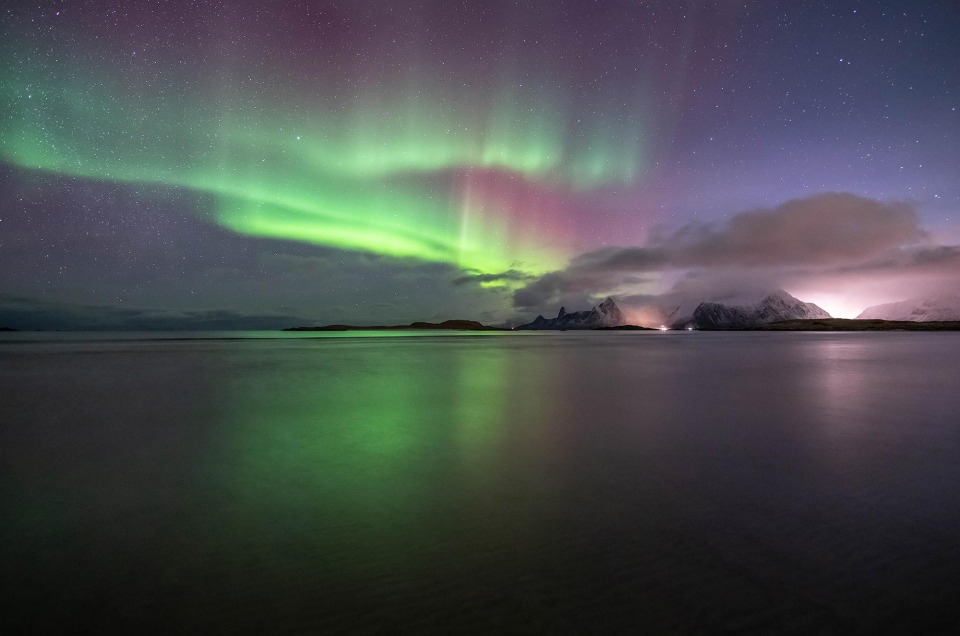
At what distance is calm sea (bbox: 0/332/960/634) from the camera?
12.0 ft

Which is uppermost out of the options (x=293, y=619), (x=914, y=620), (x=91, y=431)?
(x=914, y=620)

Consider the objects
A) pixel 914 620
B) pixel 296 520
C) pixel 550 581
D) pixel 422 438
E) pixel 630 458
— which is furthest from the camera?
pixel 422 438

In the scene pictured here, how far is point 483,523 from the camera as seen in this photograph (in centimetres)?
553

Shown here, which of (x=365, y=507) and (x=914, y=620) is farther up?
(x=914, y=620)

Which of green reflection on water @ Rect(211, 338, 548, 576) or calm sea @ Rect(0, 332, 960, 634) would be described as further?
green reflection on water @ Rect(211, 338, 548, 576)

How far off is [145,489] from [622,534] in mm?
7230

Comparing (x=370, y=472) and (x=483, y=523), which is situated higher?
(x=483, y=523)

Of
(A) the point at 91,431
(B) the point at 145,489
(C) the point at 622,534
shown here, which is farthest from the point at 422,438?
(A) the point at 91,431

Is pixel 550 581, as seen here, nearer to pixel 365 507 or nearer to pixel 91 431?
pixel 365 507

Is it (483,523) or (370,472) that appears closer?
(483,523)

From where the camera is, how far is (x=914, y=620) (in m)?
3.53

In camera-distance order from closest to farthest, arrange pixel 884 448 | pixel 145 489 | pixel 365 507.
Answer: pixel 365 507 < pixel 145 489 < pixel 884 448

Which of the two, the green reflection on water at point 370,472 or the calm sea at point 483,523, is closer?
the calm sea at point 483,523

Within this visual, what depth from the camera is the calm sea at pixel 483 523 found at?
3666 mm
